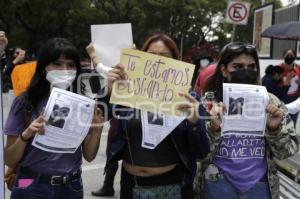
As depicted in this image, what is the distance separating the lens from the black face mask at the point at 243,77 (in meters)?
2.57

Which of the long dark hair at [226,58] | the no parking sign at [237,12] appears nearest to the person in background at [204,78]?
the long dark hair at [226,58]

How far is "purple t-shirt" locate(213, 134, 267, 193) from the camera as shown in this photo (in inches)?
99.0

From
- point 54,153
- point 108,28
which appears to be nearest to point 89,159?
point 54,153

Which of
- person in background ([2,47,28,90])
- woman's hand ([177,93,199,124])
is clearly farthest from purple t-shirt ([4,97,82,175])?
person in background ([2,47,28,90])

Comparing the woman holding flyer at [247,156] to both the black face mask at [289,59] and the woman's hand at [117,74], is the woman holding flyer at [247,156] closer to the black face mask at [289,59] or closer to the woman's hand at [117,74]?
the woman's hand at [117,74]

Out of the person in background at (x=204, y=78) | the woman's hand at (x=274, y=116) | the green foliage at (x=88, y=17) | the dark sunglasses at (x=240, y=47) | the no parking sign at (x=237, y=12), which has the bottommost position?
→ the woman's hand at (x=274, y=116)

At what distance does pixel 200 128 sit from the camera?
2451 millimetres

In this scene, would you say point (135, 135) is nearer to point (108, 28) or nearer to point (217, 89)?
point (217, 89)

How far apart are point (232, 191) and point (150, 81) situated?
711 millimetres

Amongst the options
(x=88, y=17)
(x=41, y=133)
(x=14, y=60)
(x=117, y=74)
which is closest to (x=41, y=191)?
(x=41, y=133)

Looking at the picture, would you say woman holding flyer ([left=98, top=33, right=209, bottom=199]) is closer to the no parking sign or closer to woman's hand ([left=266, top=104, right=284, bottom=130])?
woman's hand ([left=266, top=104, right=284, bottom=130])

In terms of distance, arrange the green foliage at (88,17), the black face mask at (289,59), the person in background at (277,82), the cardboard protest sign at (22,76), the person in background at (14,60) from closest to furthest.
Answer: the cardboard protest sign at (22,76) → the person in background at (14,60) → the person in background at (277,82) → the black face mask at (289,59) → the green foliage at (88,17)

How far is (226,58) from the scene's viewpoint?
267 centimetres

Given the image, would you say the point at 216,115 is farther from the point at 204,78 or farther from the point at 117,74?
the point at 204,78
